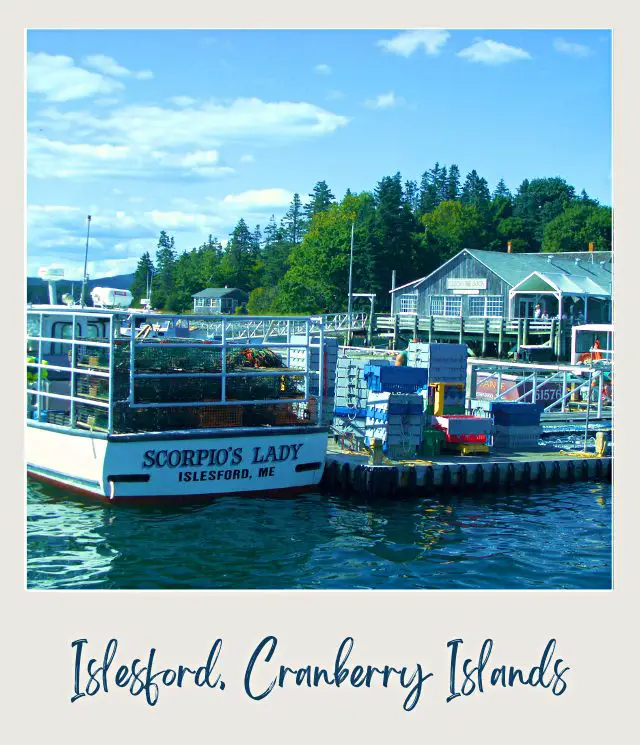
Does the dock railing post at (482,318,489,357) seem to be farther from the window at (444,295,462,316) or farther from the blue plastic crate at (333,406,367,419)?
the blue plastic crate at (333,406,367,419)

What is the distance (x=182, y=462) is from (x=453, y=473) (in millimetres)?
6238

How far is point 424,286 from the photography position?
6519 centimetres

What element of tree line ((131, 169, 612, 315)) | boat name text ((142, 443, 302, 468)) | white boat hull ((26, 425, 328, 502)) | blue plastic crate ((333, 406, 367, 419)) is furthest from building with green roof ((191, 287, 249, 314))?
boat name text ((142, 443, 302, 468))

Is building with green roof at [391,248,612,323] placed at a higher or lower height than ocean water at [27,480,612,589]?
higher

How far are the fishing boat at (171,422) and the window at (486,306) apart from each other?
1572 inches

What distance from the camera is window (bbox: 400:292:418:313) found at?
6581 cm

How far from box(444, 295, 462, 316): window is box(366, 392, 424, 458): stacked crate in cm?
4117

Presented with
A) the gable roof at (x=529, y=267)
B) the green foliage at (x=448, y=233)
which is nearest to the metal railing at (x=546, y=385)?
the gable roof at (x=529, y=267)

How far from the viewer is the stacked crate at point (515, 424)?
80.4 ft

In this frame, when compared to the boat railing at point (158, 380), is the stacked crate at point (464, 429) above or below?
below

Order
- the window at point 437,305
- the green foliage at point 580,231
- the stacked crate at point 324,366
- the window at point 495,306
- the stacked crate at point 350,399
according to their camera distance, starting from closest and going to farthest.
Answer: the stacked crate at point 324,366 < the stacked crate at point 350,399 < the window at point 495,306 < the window at point 437,305 < the green foliage at point 580,231

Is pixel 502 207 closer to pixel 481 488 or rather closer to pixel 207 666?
pixel 481 488

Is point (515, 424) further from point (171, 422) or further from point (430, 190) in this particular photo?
point (430, 190)

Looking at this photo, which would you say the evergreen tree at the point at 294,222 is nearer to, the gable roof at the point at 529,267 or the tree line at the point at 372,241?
the tree line at the point at 372,241
